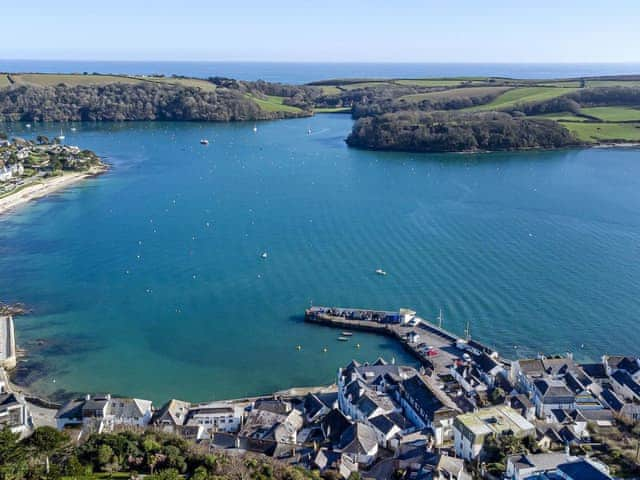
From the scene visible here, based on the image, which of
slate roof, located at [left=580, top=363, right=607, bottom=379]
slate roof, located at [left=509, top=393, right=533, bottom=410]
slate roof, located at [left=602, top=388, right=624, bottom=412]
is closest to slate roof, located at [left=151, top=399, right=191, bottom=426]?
slate roof, located at [left=509, top=393, right=533, bottom=410]

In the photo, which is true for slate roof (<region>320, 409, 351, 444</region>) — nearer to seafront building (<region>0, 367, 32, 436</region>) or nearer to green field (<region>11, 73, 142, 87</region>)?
seafront building (<region>0, 367, 32, 436</region>)

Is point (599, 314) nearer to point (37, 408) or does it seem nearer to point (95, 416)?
point (95, 416)

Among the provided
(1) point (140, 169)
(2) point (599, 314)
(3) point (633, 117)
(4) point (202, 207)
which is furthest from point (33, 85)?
(2) point (599, 314)

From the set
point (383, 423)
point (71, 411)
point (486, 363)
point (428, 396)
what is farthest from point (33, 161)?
point (428, 396)

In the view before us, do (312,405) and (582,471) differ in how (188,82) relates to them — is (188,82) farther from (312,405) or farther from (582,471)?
(582,471)

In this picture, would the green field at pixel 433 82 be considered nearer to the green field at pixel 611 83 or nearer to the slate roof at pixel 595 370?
the green field at pixel 611 83

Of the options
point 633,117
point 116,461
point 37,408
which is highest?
point 633,117
